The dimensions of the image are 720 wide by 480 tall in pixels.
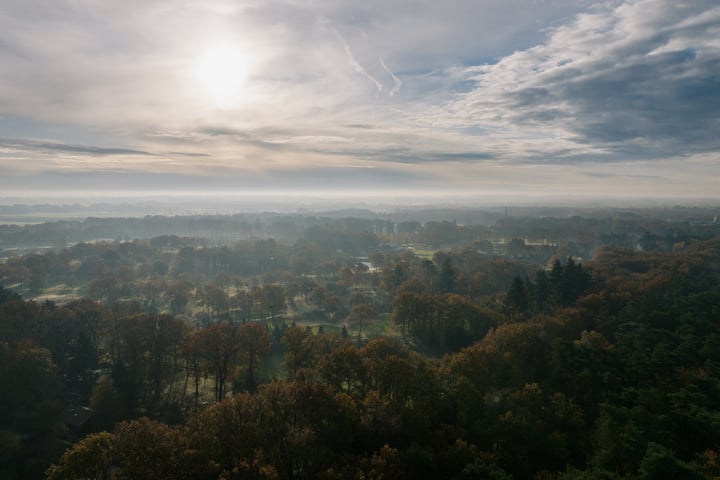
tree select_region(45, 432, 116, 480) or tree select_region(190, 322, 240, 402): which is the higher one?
tree select_region(45, 432, 116, 480)

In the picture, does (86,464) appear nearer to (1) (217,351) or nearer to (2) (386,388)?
(2) (386,388)

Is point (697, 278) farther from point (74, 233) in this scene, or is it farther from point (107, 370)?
point (74, 233)

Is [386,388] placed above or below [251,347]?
above

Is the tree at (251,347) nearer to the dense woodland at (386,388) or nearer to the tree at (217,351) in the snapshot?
the dense woodland at (386,388)

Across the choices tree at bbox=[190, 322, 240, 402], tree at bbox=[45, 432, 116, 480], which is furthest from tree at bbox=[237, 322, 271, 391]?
tree at bbox=[45, 432, 116, 480]

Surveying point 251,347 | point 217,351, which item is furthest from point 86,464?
point 251,347

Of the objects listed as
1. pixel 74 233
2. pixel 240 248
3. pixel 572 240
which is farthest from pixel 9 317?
pixel 74 233

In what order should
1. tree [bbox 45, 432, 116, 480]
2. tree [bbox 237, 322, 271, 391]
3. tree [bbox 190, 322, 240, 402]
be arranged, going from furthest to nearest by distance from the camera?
1. tree [bbox 237, 322, 271, 391]
2. tree [bbox 190, 322, 240, 402]
3. tree [bbox 45, 432, 116, 480]

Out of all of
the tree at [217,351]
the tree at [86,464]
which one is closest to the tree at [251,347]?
the tree at [217,351]

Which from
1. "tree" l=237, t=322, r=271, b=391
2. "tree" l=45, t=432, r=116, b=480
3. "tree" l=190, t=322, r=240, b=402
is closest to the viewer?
"tree" l=45, t=432, r=116, b=480

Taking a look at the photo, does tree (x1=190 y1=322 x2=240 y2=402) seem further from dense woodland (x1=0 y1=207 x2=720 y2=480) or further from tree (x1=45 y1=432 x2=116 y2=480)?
tree (x1=45 y1=432 x2=116 y2=480)

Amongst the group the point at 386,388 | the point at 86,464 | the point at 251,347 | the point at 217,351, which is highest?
the point at 86,464
